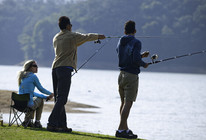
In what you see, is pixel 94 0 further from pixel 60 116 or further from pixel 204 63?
pixel 60 116

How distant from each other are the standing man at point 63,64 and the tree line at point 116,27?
78.0 meters

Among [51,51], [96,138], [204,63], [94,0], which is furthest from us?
[94,0]

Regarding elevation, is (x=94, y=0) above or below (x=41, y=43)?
above

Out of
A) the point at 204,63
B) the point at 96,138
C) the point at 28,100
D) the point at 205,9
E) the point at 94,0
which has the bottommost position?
the point at 96,138

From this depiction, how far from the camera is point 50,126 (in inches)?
301

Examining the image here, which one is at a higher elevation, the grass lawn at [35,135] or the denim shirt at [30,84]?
the denim shirt at [30,84]

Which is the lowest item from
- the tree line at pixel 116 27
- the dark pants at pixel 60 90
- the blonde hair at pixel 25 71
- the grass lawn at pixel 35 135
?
the grass lawn at pixel 35 135

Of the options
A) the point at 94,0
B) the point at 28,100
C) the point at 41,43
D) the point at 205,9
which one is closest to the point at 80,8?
the point at 94,0

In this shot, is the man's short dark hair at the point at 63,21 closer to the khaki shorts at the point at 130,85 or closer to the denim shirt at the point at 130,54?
the denim shirt at the point at 130,54

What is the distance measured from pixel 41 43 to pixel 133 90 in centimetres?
11182

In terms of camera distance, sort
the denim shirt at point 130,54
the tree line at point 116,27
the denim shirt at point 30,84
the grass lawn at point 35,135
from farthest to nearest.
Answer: the tree line at point 116,27 → the denim shirt at point 30,84 → the denim shirt at point 130,54 → the grass lawn at point 35,135

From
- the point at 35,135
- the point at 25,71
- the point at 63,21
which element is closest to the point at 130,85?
the point at 63,21

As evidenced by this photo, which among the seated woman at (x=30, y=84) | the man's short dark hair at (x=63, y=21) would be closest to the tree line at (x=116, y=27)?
the seated woman at (x=30, y=84)

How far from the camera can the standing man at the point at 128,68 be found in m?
7.29
